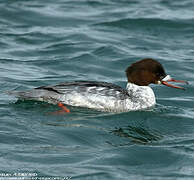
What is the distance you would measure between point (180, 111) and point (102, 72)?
9.58ft

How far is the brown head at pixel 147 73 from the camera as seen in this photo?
9.50 metres

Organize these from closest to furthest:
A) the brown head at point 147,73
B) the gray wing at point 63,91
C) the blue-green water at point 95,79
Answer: the blue-green water at point 95,79 → the gray wing at point 63,91 → the brown head at point 147,73

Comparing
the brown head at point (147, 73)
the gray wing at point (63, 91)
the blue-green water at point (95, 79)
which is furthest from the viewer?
the brown head at point (147, 73)

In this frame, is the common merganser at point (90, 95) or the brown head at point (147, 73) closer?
the common merganser at point (90, 95)

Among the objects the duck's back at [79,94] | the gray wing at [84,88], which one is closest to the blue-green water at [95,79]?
the duck's back at [79,94]

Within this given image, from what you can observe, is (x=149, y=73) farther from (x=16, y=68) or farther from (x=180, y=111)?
(x=16, y=68)

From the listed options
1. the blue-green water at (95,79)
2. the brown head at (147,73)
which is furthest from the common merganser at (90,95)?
the blue-green water at (95,79)

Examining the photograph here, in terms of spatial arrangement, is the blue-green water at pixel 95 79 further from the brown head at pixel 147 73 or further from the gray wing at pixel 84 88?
the brown head at pixel 147 73

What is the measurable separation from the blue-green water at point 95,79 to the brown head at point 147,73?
57cm

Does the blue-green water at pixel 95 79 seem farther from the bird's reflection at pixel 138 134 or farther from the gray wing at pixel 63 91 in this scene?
the gray wing at pixel 63 91

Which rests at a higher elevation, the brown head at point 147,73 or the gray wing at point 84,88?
the brown head at point 147,73

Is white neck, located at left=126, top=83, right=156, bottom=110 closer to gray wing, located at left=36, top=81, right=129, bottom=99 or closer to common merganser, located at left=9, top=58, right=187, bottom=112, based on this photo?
common merganser, located at left=9, top=58, right=187, bottom=112

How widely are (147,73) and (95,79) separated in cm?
243

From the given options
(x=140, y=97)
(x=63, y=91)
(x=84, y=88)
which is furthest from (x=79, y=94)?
(x=140, y=97)
